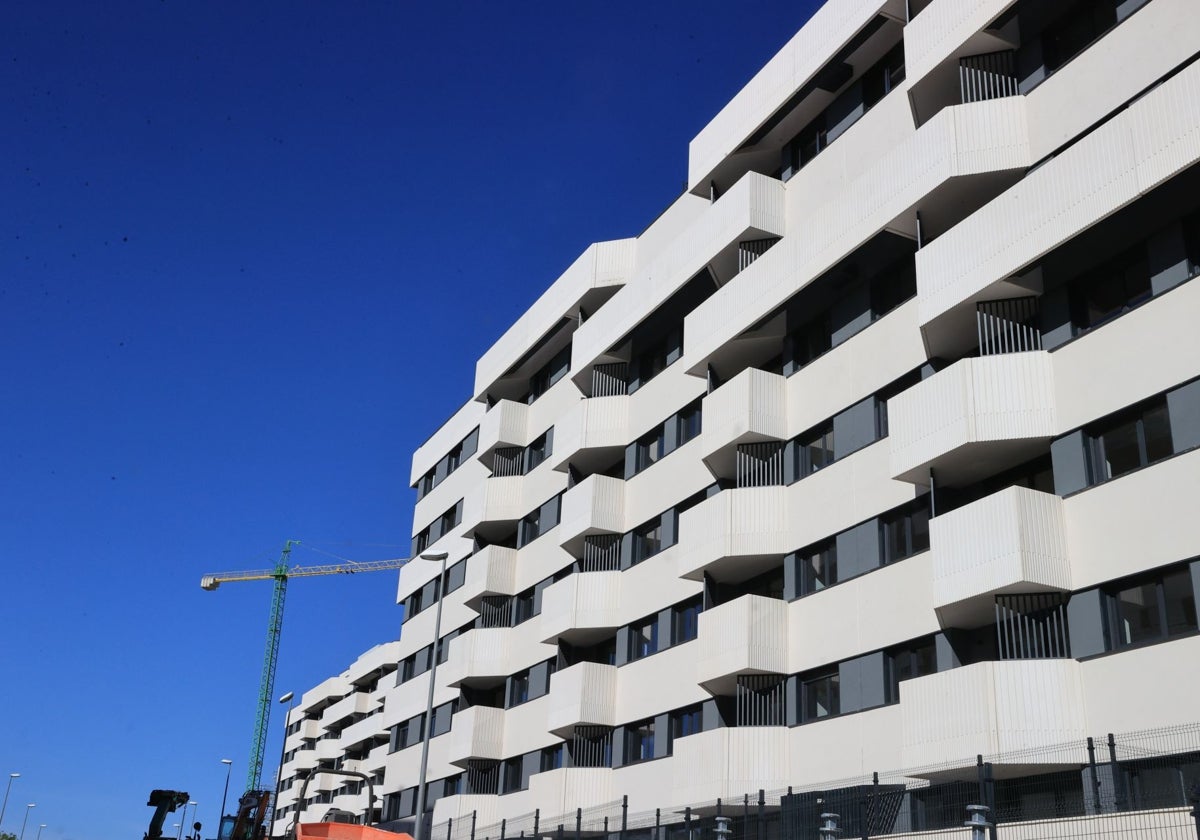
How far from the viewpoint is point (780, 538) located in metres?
31.3

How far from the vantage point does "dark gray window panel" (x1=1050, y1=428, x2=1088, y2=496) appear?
22.9 metres

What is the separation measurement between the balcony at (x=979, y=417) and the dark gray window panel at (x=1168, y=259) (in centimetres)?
259

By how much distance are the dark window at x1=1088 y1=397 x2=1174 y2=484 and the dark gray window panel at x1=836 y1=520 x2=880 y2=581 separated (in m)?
6.20

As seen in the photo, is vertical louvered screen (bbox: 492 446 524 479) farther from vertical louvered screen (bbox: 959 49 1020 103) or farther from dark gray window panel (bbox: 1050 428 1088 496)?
dark gray window panel (bbox: 1050 428 1088 496)

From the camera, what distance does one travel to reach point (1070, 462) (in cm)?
2312

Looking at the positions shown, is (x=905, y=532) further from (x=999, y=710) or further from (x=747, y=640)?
(x=999, y=710)

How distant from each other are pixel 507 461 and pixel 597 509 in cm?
1118

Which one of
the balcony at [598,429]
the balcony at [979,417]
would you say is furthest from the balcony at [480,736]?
the balcony at [979,417]

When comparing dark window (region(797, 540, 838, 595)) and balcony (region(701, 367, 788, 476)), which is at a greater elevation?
balcony (region(701, 367, 788, 476))

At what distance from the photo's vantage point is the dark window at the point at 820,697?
93.3 feet

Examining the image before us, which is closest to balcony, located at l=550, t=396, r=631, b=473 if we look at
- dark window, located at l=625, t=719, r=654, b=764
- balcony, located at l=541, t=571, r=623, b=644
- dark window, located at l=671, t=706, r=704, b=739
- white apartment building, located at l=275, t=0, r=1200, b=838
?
white apartment building, located at l=275, t=0, r=1200, b=838

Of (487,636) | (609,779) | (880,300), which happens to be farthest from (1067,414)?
(487,636)

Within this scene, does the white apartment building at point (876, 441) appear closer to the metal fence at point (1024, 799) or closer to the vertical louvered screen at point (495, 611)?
the vertical louvered screen at point (495, 611)

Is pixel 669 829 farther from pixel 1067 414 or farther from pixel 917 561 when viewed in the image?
pixel 1067 414
